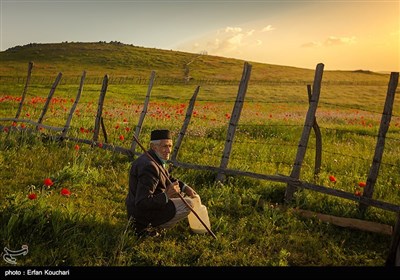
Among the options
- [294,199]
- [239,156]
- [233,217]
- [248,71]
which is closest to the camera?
[233,217]

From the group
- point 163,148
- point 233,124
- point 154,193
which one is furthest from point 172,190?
point 233,124

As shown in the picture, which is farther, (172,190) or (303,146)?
(303,146)

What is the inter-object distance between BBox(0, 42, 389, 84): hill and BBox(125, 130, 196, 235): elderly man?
66033 mm

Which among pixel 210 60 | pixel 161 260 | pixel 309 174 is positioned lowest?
pixel 161 260

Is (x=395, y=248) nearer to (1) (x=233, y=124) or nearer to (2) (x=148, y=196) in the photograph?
(2) (x=148, y=196)

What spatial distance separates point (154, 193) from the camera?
5.75 meters

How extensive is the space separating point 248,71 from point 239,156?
273cm

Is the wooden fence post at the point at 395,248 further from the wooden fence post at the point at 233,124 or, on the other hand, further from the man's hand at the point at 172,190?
the wooden fence post at the point at 233,124

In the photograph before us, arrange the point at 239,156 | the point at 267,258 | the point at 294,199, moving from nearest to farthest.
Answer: the point at 267,258
the point at 294,199
the point at 239,156

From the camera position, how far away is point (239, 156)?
413 inches

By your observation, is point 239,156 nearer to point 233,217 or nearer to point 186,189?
point 233,217

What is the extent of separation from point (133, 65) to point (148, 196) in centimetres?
8494

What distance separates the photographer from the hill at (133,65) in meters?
74.1
